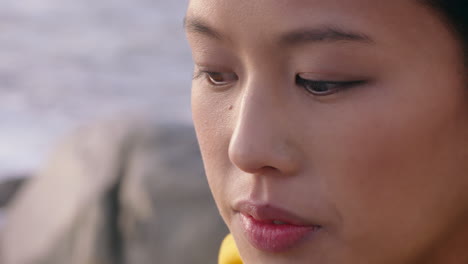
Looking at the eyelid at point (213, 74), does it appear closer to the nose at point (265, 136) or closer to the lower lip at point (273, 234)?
the nose at point (265, 136)

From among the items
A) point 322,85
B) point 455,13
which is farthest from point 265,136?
point 455,13

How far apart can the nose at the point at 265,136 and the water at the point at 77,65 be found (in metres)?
2.98

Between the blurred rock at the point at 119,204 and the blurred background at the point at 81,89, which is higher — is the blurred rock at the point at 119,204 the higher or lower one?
the lower one

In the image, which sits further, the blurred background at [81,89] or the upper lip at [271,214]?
the blurred background at [81,89]

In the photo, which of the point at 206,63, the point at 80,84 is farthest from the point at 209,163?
the point at 80,84

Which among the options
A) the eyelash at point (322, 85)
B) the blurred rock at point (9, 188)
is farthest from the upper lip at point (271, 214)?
the blurred rock at point (9, 188)

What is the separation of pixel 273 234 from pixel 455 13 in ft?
1.27

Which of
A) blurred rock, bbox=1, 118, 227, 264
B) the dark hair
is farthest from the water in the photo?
the dark hair

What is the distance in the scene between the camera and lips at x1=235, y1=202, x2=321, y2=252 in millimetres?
1107

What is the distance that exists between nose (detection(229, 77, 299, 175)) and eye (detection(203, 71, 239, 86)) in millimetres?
74

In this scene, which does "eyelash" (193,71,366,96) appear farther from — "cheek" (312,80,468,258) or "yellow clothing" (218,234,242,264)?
"yellow clothing" (218,234,242,264)

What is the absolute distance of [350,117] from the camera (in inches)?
42.3

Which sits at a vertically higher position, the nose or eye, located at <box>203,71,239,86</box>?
eye, located at <box>203,71,239,86</box>

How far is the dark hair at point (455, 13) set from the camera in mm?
1066
